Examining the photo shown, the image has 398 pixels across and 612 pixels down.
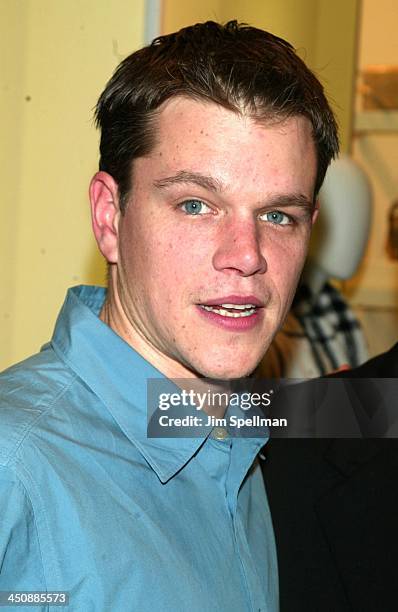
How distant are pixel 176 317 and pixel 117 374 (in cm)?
9

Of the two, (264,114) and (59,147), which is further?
(59,147)

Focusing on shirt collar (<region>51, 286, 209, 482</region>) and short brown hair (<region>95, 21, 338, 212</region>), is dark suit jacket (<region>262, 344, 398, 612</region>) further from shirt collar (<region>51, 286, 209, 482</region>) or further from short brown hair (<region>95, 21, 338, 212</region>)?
short brown hair (<region>95, 21, 338, 212</region>)

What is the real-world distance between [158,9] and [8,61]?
0.94ft

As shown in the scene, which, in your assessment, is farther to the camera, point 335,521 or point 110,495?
point 335,521

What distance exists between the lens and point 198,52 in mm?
1020

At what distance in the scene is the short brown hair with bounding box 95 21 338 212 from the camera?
980 mm

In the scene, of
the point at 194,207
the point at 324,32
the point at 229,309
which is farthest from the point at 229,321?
the point at 324,32

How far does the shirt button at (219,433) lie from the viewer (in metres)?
1.02

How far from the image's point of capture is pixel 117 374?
0.96 metres

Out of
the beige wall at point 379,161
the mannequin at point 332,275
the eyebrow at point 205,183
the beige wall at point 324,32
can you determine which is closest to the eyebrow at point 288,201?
Result: the eyebrow at point 205,183

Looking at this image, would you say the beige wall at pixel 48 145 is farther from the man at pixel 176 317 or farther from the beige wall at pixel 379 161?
the beige wall at pixel 379 161

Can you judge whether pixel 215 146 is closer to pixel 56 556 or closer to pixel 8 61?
pixel 56 556

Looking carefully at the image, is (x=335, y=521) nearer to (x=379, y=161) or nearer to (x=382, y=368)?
(x=382, y=368)

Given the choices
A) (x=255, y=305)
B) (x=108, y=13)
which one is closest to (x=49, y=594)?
(x=255, y=305)
